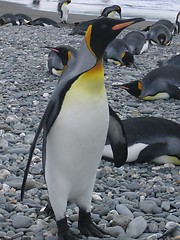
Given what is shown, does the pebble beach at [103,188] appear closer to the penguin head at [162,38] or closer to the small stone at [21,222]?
the small stone at [21,222]

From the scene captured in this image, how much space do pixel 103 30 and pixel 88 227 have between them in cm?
102

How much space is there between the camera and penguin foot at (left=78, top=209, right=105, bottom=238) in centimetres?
266

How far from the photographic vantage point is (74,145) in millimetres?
2445

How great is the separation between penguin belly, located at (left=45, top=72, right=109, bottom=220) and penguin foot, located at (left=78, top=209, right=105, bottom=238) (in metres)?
0.15

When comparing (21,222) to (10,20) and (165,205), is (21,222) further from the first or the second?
(10,20)

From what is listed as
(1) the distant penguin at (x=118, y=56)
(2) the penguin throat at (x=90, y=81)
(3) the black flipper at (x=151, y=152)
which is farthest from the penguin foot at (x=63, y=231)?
(1) the distant penguin at (x=118, y=56)

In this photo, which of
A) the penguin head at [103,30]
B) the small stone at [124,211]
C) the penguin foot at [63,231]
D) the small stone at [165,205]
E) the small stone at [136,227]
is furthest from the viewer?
the small stone at [165,205]

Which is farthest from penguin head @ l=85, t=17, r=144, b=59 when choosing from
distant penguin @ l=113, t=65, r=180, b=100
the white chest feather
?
distant penguin @ l=113, t=65, r=180, b=100

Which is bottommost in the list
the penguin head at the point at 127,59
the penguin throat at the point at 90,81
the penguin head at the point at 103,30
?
the penguin head at the point at 127,59

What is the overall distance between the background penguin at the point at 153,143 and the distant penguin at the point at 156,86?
6.73 ft

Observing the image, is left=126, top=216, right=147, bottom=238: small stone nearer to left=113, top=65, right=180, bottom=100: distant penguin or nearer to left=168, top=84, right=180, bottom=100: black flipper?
left=113, top=65, right=180, bottom=100: distant penguin

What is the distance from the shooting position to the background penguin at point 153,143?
388 cm

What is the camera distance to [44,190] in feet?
10.3

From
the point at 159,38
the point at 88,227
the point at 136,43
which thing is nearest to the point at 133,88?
the point at 88,227
